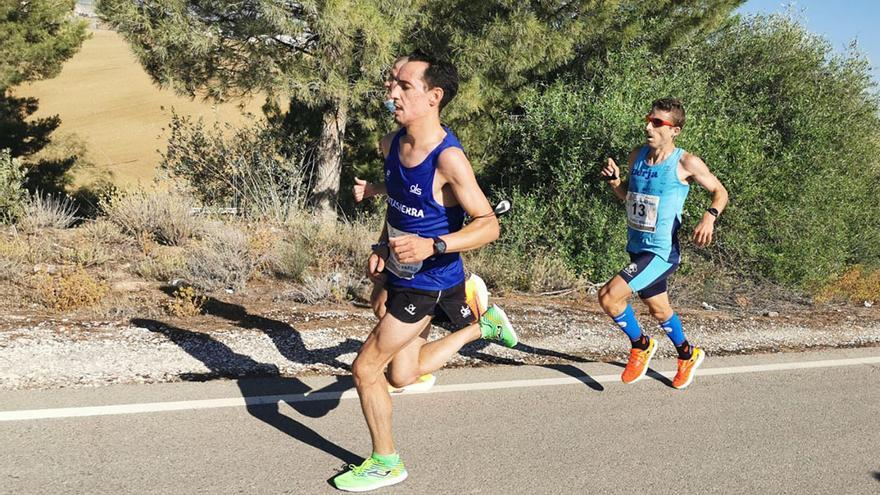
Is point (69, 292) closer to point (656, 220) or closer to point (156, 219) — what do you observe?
point (156, 219)

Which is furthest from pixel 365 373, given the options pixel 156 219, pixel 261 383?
pixel 156 219

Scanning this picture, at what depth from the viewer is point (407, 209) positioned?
370 centimetres

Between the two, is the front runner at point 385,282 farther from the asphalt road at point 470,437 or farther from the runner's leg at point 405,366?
the asphalt road at point 470,437

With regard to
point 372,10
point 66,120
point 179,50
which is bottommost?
point 66,120

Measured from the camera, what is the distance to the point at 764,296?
965cm

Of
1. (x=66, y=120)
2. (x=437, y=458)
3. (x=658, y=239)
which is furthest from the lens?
(x=66, y=120)

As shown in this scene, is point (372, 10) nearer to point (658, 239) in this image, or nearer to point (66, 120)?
point (658, 239)

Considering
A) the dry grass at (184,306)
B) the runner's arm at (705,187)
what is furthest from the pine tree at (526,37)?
the runner's arm at (705,187)

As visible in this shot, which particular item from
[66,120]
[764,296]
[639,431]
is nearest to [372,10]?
[764,296]

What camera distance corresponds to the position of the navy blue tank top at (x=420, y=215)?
359 centimetres

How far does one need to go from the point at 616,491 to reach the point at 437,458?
936mm

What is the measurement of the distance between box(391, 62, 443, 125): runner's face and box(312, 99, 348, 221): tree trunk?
8.34 m

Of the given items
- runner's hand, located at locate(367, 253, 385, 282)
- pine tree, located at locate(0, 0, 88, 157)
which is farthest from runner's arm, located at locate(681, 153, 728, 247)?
pine tree, located at locate(0, 0, 88, 157)

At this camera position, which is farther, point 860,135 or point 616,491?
point 860,135
